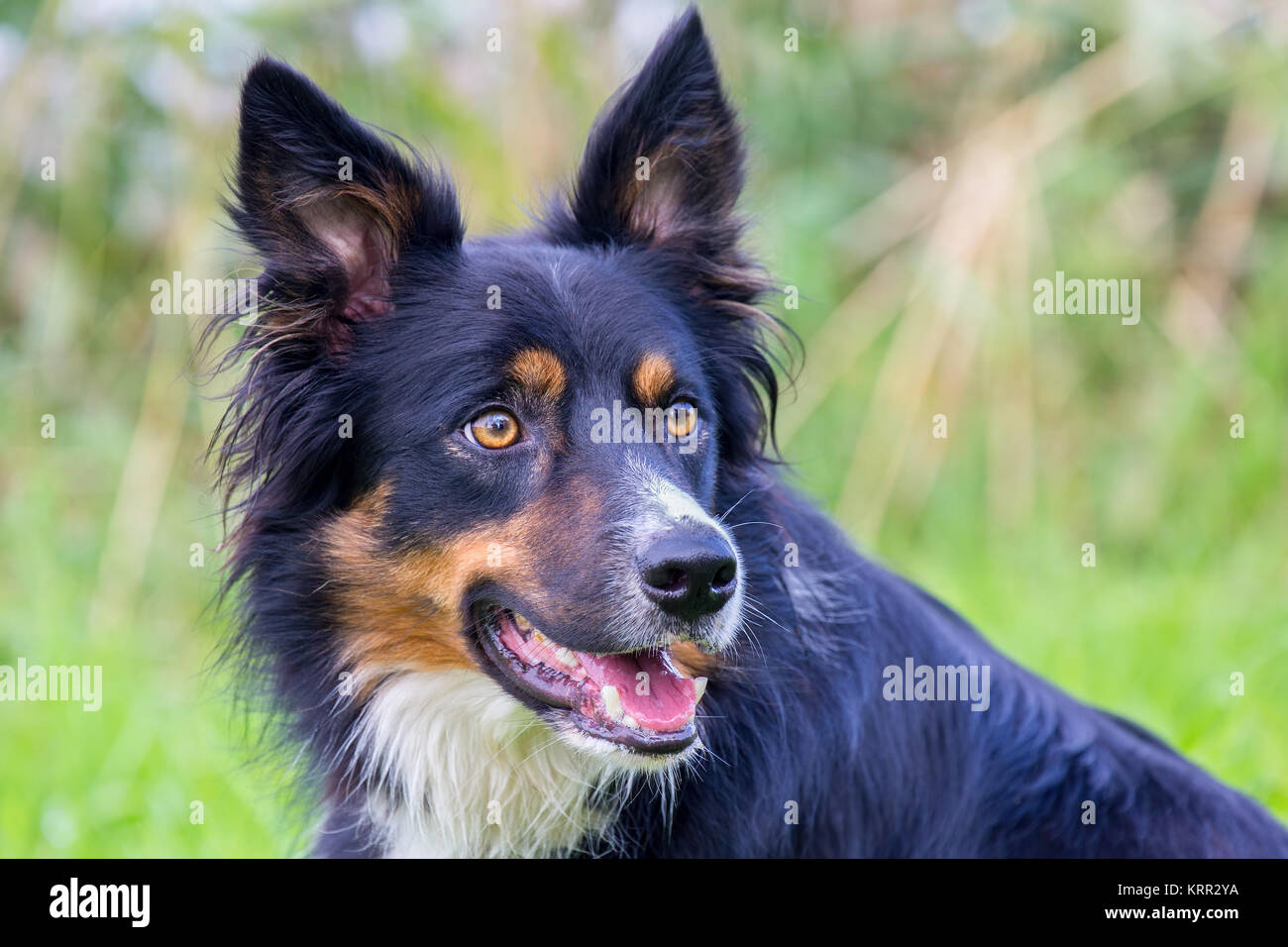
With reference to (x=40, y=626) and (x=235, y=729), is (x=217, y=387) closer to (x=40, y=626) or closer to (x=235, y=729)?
(x=40, y=626)

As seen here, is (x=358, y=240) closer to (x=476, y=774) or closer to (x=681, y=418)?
(x=681, y=418)

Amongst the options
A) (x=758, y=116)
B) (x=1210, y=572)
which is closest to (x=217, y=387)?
(x=758, y=116)

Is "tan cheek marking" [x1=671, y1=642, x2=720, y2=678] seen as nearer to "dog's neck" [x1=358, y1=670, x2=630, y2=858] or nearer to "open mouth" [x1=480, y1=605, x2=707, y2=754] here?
"open mouth" [x1=480, y1=605, x2=707, y2=754]
